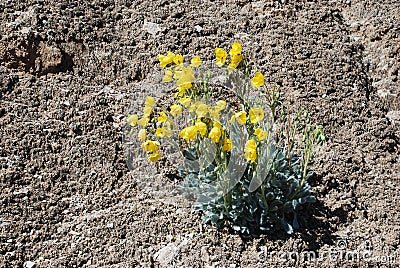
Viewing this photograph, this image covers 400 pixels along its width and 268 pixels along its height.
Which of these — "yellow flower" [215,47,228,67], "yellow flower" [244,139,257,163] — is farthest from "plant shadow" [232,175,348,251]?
"yellow flower" [215,47,228,67]

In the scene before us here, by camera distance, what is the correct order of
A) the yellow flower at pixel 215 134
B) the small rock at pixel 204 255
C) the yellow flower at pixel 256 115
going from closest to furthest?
the yellow flower at pixel 215 134, the yellow flower at pixel 256 115, the small rock at pixel 204 255

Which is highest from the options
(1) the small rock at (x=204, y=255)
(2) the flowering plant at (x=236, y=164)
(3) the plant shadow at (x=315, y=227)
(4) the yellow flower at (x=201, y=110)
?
(4) the yellow flower at (x=201, y=110)

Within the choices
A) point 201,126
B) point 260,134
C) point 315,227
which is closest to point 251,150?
point 260,134

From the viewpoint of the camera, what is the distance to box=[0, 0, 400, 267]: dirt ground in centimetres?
278

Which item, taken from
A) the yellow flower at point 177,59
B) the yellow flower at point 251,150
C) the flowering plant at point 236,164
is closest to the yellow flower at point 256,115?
the flowering plant at point 236,164

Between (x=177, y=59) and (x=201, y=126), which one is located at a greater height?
(x=177, y=59)

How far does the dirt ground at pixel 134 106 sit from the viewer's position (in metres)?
2.78

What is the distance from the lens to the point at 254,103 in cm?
305

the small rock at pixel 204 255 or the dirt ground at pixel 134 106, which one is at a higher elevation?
the dirt ground at pixel 134 106

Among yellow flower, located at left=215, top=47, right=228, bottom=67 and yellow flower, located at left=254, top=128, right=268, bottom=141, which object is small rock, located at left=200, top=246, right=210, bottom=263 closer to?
yellow flower, located at left=254, top=128, right=268, bottom=141

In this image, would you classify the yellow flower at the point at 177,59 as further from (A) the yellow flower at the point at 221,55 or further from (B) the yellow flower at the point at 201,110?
(B) the yellow flower at the point at 201,110

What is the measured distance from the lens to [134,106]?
11.1ft

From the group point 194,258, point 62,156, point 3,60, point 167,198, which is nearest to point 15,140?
point 62,156

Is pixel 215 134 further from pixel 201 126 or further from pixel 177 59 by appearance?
pixel 177 59
